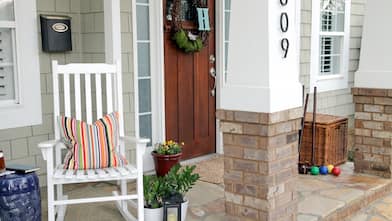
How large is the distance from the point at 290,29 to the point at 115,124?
1329 mm

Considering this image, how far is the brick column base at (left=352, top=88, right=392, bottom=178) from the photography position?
423 cm

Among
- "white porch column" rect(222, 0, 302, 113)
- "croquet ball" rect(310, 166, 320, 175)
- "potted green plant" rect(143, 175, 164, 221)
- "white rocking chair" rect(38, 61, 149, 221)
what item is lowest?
"croquet ball" rect(310, 166, 320, 175)

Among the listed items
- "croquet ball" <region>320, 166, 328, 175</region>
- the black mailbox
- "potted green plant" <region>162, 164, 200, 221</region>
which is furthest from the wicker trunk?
the black mailbox

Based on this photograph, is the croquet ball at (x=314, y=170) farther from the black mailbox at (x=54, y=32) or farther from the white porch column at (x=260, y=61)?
the black mailbox at (x=54, y=32)

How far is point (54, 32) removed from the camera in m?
3.81

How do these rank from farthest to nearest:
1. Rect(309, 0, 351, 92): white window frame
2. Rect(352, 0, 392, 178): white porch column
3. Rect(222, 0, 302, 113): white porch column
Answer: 1. Rect(309, 0, 351, 92): white window frame
2. Rect(352, 0, 392, 178): white porch column
3. Rect(222, 0, 302, 113): white porch column

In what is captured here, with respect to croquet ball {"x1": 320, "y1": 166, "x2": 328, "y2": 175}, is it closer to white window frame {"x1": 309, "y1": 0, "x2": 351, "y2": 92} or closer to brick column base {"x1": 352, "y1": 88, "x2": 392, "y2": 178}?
brick column base {"x1": 352, "y1": 88, "x2": 392, "y2": 178}

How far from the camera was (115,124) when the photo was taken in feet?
10.4

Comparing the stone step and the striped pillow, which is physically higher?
the striped pillow

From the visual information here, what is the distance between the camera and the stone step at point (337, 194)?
3357mm

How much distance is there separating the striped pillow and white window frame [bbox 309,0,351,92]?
149 inches

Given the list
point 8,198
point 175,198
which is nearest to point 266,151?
point 175,198

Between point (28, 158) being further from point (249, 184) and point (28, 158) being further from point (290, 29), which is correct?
point (290, 29)

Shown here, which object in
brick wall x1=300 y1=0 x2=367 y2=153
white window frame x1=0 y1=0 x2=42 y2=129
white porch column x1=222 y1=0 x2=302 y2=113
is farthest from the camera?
brick wall x1=300 y1=0 x2=367 y2=153
